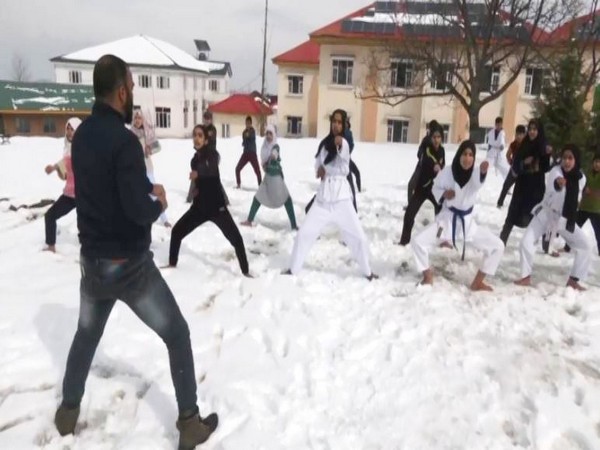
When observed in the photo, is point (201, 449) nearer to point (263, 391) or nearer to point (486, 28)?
point (263, 391)

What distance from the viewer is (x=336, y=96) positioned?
32719 mm

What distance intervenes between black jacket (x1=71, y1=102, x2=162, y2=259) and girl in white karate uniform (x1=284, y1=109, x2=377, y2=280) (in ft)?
10.3

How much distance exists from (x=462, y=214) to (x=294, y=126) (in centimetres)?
3164

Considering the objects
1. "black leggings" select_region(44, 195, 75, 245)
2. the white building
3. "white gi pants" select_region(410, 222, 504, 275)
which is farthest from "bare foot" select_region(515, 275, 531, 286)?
the white building

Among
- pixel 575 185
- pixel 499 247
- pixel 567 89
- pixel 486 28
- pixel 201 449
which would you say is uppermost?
pixel 486 28

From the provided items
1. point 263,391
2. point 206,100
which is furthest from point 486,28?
point 206,100

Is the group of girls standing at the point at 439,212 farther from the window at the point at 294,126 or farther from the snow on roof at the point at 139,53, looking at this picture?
the snow on roof at the point at 139,53

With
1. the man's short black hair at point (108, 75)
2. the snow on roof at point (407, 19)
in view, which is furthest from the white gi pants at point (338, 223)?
the snow on roof at point (407, 19)

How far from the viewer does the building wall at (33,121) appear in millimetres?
38656

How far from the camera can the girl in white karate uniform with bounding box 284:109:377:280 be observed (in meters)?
5.71

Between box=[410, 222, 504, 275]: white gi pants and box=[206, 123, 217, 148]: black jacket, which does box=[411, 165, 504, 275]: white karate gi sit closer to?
box=[410, 222, 504, 275]: white gi pants

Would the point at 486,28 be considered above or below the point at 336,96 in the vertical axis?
above

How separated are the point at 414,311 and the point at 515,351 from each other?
105 centimetres

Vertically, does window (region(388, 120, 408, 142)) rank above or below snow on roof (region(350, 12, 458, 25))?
below
